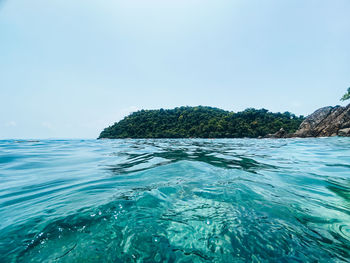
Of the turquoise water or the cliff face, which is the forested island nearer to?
the cliff face

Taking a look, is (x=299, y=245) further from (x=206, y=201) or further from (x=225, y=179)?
(x=225, y=179)

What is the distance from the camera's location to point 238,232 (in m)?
1.63

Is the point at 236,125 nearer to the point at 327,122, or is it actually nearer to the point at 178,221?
the point at 327,122

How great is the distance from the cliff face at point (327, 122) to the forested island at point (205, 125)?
14.2 m

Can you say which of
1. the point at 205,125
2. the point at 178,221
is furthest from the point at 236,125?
the point at 178,221

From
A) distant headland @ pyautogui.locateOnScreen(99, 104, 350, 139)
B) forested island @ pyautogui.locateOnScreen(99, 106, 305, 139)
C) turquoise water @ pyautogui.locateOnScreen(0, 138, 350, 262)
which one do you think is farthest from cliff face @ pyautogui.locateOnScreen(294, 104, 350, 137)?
turquoise water @ pyautogui.locateOnScreen(0, 138, 350, 262)

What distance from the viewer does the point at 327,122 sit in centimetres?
3234

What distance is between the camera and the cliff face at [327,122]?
28938 mm

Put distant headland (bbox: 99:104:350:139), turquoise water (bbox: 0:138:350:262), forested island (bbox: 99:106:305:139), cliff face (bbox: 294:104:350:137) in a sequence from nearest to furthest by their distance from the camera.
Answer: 1. turquoise water (bbox: 0:138:350:262)
2. cliff face (bbox: 294:104:350:137)
3. distant headland (bbox: 99:104:350:139)
4. forested island (bbox: 99:106:305:139)

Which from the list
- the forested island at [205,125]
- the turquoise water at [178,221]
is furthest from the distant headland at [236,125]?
the turquoise water at [178,221]

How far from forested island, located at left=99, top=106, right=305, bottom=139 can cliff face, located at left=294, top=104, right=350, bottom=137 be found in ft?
46.6

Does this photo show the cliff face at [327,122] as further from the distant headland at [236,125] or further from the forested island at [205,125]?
the forested island at [205,125]

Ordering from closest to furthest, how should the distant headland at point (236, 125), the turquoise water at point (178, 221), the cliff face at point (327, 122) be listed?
1. the turquoise water at point (178, 221)
2. the cliff face at point (327, 122)
3. the distant headland at point (236, 125)

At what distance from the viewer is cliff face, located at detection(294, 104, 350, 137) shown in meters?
28.9
